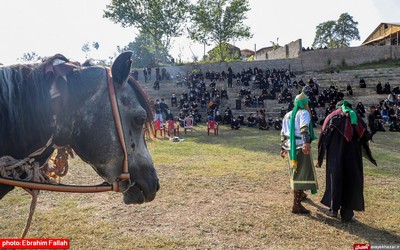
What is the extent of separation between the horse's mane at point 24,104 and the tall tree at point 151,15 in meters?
34.9

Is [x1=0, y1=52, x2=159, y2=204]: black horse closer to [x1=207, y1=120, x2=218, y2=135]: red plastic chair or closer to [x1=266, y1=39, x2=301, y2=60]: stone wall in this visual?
[x1=207, y1=120, x2=218, y2=135]: red plastic chair

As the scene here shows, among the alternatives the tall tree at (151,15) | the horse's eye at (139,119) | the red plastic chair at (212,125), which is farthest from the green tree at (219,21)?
the horse's eye at (139,119)

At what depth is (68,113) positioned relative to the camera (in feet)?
4.99

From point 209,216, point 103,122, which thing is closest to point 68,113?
point 103,122

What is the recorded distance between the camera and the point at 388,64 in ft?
92.0

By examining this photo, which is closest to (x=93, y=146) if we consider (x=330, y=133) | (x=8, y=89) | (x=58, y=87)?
(x=58, y=87)

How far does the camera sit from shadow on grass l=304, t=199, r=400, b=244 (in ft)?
12.2

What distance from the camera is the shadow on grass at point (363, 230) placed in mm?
3721

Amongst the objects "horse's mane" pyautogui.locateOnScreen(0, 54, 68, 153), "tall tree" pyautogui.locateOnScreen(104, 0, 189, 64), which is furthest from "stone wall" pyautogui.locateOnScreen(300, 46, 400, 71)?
"horse's mane" pyautogui.locateOnScreen(0, 54, 68, 153)

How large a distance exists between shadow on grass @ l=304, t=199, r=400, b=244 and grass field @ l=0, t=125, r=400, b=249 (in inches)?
0.5

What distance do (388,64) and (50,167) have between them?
32.5 metres

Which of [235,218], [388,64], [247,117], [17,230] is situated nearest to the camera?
[17,230]

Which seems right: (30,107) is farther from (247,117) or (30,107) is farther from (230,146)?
(247,117)

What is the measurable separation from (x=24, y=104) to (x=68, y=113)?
214mm
